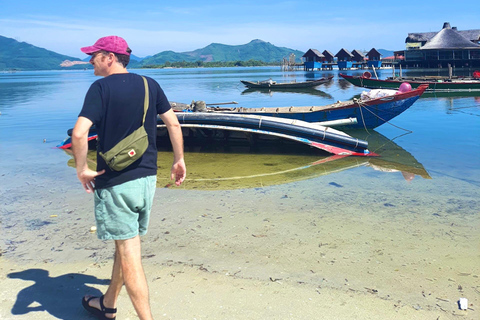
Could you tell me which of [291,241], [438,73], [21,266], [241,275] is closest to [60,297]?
[21,266]

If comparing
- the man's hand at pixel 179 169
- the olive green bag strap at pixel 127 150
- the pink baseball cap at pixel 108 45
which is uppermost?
the pink baseball cap at pixel 108 45

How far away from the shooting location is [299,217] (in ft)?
20.9

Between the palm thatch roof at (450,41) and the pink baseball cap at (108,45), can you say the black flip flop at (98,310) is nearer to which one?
the pink baseball cap at (108,45)

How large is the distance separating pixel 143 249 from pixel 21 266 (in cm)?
135

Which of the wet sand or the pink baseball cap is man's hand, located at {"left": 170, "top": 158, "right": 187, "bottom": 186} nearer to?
Answer: the pink baseball cap

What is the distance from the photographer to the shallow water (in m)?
4.60

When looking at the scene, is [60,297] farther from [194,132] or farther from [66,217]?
[194,132]

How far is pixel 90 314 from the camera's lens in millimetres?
3605

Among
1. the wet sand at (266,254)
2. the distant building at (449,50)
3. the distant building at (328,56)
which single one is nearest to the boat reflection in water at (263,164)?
the wet sand at (266,254)

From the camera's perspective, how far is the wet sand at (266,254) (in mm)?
3789

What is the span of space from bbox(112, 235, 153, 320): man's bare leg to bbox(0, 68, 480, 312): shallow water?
1.62m

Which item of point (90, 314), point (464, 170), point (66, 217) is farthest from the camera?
point (464, 170)

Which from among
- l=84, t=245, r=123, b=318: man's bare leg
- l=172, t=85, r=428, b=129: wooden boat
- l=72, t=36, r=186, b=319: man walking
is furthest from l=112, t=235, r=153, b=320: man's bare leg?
l=172, t=85, r=428, b=129: wooden boat

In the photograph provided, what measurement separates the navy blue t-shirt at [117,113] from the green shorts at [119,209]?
0.17 feet
